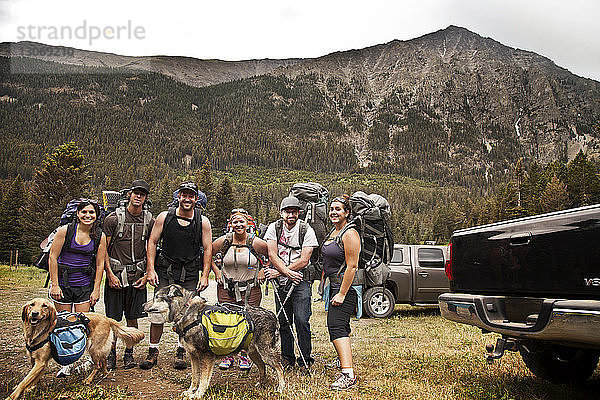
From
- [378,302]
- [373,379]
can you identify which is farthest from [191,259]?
[378,302]

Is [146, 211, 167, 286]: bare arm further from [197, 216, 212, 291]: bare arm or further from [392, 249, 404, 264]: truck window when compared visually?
[392, 249, 404, 264]: truck window

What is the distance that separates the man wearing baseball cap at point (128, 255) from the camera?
5.44 metres

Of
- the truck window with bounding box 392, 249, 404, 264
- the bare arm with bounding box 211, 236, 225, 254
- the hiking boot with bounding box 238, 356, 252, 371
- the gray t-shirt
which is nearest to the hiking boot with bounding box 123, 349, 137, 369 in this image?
the hiking boot with bounding box 238, 356, 252, 371

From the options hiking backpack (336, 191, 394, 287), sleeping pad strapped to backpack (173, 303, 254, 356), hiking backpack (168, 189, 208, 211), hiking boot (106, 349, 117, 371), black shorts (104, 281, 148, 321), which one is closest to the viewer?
sleeping pad strapped to backpack (173, 303, 254, 356)

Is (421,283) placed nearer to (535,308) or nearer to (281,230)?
(281,230)

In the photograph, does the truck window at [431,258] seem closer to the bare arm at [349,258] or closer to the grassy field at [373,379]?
the grassy field at [373,379]

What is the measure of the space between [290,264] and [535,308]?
2695 millimetres

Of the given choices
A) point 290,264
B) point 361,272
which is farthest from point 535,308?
point 290,264

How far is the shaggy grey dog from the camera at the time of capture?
454cm

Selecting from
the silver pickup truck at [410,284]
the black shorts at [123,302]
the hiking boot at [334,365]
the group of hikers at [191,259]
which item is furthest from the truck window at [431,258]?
the black shorts at [123,302]

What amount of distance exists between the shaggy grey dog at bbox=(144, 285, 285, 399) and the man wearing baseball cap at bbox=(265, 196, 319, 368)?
0.60 m

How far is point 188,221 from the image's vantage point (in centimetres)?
543

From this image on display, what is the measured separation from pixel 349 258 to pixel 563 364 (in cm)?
256

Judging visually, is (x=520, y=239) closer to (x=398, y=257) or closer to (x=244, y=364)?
(x=244, y=364)
